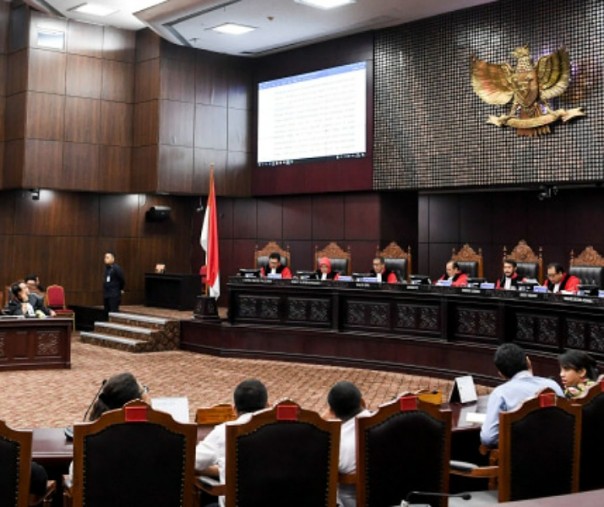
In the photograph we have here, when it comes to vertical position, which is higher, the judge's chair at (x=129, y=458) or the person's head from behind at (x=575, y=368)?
the person's head from behind at (x=575, y=368)

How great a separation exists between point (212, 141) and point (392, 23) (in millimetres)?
3801

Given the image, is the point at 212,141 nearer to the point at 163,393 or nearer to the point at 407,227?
the point at 407,227

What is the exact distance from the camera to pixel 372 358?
953cm

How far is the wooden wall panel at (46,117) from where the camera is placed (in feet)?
39.3

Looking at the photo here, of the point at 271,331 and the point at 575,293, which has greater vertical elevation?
the point at 575,293

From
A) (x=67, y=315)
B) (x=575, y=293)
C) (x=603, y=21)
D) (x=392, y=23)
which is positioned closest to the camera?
(x=575, y=293)

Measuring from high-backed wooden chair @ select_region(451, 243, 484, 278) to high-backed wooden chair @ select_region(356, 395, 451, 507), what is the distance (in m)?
7.66

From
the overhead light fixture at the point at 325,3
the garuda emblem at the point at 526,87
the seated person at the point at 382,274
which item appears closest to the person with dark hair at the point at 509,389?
the seated person at the point at 382,274

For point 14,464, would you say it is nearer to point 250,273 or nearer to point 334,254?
point 250,273

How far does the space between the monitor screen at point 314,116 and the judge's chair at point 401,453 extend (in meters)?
9.19

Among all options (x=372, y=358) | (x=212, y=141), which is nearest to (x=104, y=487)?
(x=372, y=358)

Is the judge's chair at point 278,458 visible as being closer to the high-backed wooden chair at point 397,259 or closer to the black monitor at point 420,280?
the black monitor at point 420,280

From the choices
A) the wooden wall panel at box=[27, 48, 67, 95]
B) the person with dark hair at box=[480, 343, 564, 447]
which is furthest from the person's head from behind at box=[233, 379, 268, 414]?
the wooden wall panel at box=[27, 48, 67, 95]

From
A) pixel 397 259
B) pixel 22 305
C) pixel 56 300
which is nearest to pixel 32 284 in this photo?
pixel 56 300
